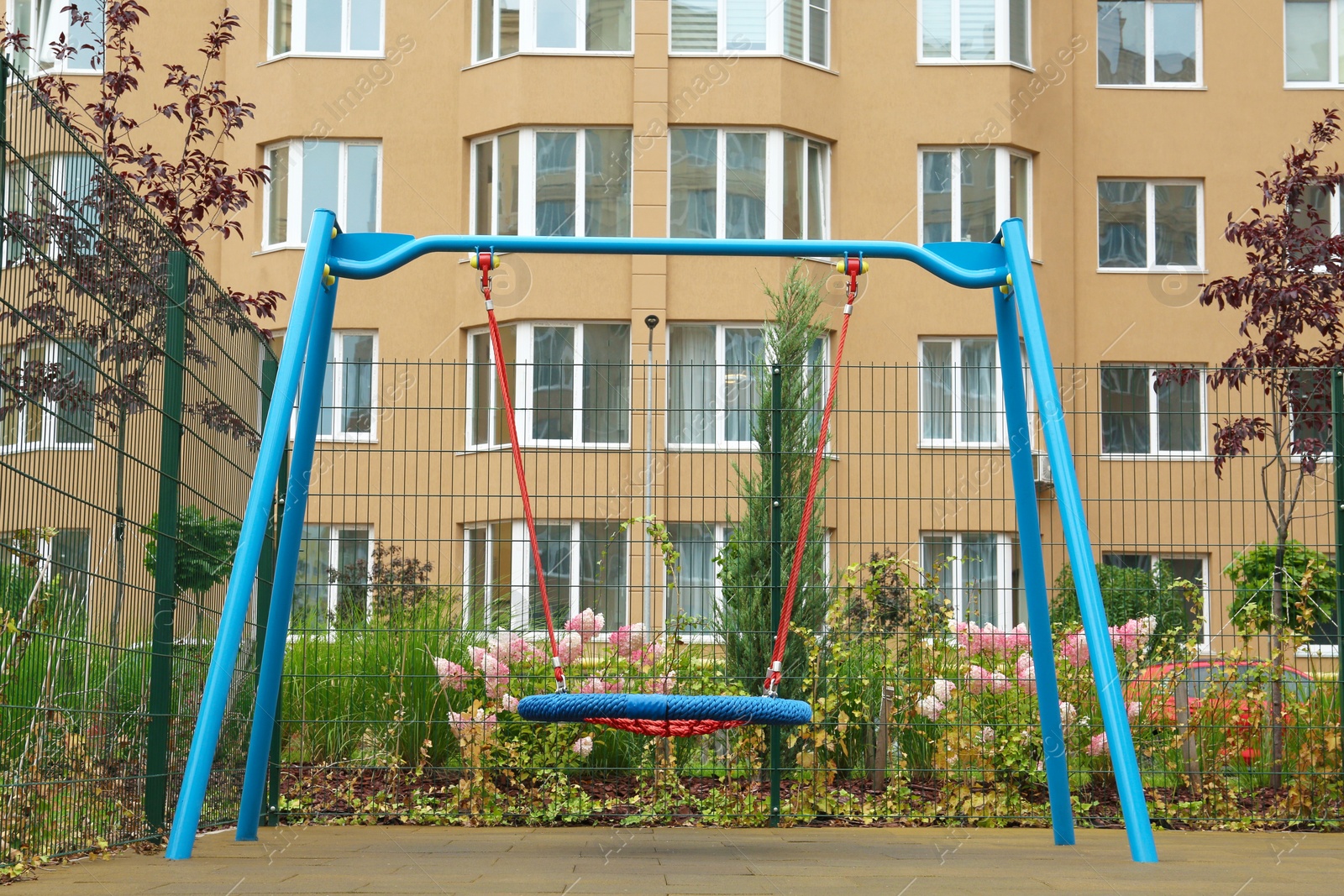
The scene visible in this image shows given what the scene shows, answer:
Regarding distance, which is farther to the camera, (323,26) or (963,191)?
(323,26)

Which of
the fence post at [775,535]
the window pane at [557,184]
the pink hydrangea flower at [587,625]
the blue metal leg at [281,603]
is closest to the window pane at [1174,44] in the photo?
the window pane at [557,184]

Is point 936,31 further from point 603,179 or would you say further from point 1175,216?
point 603,179

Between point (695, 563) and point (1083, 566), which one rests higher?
point (1083, 566)

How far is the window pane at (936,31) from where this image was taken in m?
20.1

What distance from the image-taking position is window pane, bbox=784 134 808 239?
63.7 ft

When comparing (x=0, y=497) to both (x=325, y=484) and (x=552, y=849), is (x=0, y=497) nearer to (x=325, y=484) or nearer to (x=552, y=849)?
(x=552, y=849)

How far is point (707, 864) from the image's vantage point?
5195mm

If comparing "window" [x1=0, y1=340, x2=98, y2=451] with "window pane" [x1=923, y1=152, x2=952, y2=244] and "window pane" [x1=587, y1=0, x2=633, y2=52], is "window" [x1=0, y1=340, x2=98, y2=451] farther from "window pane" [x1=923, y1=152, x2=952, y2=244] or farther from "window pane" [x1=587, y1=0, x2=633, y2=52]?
"window pane" [x1=923, y1=152, x2=952, y2=244]

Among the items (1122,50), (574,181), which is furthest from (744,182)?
(1122,50)

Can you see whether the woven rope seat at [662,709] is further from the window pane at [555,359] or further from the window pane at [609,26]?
the window pane at [609,26]

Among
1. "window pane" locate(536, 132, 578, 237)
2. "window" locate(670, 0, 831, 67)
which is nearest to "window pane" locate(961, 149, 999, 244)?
"window" locate(670, 0, 831, 67)

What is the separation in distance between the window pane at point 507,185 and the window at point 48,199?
14.7 m

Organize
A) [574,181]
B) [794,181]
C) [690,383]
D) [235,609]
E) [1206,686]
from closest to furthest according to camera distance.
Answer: [235,609]
[1206,686]
[690,383]
[574,181]
[794,181]

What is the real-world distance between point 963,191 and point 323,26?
9.11 meters
